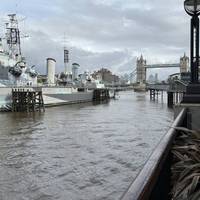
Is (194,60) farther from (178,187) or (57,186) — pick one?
(57,186)

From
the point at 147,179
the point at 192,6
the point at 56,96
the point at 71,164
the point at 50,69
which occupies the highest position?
the point at 50,69

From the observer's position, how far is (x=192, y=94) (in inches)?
365

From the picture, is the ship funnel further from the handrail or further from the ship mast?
the handrail

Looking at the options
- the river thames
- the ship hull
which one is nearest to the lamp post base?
the river thames

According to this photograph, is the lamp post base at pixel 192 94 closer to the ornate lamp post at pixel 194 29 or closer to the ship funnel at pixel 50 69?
the ornate lamp post at pixel 194 29

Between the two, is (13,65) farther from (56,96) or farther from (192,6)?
(192,6)

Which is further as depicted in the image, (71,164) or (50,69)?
(50,69)

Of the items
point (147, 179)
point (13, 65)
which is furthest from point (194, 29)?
point (13, 65)

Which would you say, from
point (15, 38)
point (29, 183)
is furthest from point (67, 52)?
point (29, 183)

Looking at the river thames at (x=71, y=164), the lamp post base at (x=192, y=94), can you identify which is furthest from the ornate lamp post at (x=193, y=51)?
the river thames at (x=71, y=164)

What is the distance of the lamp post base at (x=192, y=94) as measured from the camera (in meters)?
9.10

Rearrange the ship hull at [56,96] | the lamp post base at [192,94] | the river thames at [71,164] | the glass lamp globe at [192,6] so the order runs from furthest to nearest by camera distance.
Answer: the ship hull at [56,96] → the river thames at [71,164] → the lamp post base at [192,94] → the glass lamp globe at [192,6]

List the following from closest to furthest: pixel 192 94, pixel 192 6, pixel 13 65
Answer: pixel 192 6
pixel 192 94
pixel 13 65

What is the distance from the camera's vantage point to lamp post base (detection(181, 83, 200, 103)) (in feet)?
29.9
